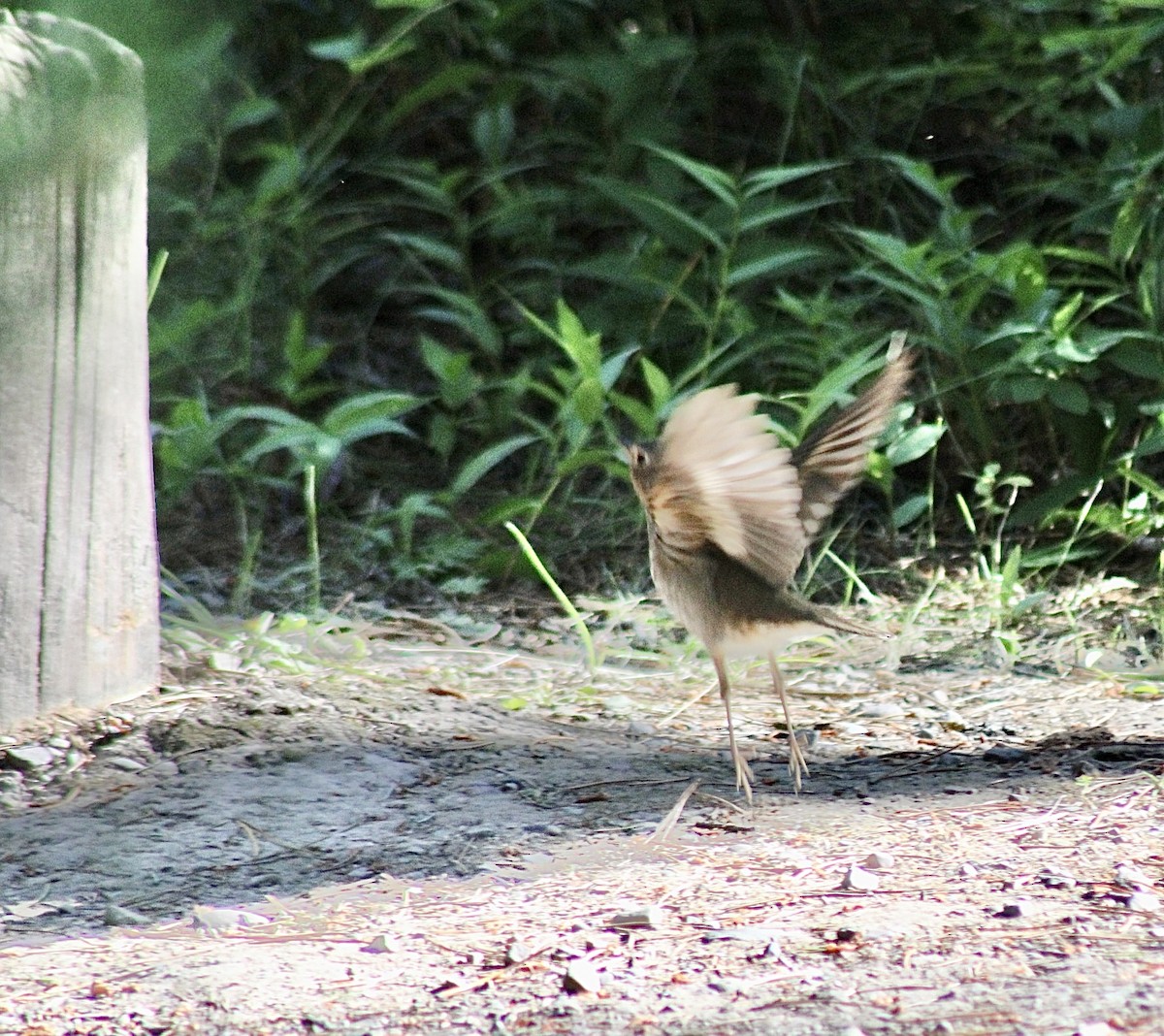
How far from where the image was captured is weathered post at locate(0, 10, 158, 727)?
10.7 feet

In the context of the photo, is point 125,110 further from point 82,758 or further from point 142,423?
point 82,758

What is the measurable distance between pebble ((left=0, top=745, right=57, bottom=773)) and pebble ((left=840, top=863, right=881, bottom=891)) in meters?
1.55

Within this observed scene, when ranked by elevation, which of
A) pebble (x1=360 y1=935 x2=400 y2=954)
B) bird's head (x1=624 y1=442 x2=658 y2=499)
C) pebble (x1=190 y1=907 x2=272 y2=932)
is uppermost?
bird's head (x1=624 y1=442 x2=658 y2=499)

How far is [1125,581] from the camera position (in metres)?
4.74

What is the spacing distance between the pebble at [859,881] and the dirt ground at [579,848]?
1 cm

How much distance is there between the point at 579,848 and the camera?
3.02 m

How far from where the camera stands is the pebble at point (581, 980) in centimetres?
228

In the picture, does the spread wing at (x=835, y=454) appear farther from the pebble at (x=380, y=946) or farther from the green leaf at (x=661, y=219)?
the green leaf at (x=661, y=219)

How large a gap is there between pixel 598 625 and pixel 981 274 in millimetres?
1569

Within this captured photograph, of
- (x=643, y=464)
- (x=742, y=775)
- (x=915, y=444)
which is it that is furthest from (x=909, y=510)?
(x=643, y=464)

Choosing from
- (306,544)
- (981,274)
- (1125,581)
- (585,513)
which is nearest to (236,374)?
(306,544)

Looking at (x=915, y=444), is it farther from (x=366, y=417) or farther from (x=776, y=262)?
(x=366, y=417)

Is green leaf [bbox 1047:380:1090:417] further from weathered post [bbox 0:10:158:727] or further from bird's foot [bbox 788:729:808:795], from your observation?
weathered post [bbox 0:10:158:727]

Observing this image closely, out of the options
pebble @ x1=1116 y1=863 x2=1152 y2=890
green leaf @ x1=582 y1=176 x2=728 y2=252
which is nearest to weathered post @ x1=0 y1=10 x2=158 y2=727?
pebble @ x1=1116 y1=863 x2=1152 y2=890
